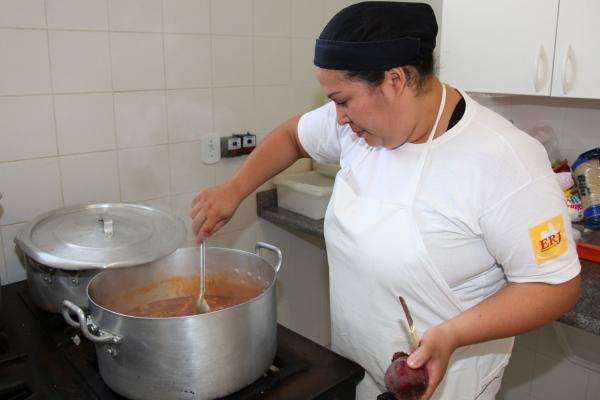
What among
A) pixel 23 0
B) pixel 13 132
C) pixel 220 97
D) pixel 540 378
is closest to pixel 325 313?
pixel 540 378

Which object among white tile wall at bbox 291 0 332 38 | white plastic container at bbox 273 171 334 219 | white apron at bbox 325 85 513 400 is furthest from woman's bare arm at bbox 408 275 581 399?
white tile wall at bbox 291 0 332 38

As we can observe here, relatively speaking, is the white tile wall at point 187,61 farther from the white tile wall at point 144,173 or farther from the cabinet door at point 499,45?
the cabinet door at point 499,45

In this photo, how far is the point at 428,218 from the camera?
38.4 inches

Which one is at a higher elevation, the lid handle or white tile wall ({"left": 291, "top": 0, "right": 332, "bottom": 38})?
white tile wall ({"left": 291, "top": 0, "right": 332, "bottom": 38})

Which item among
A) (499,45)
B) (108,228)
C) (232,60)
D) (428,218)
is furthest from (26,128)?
(499,45)

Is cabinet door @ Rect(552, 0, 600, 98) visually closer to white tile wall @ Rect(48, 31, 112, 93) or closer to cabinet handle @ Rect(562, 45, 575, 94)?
cabinet handle @ Rect(562, 45, 575, 94)

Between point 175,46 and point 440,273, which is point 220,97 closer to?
point 175,46

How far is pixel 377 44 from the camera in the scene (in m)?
0.88

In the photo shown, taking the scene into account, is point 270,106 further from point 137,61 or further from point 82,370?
point 82,370

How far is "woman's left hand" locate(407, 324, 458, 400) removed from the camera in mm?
771

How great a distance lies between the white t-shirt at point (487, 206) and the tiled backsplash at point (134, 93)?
2.77 ft

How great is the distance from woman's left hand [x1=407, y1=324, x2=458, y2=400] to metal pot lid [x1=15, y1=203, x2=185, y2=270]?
0.61 meters

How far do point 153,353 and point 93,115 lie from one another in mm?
856

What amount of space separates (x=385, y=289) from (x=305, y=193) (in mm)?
882
